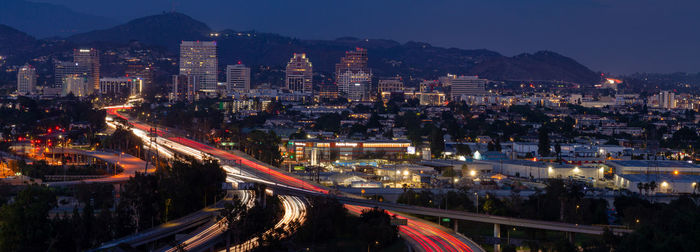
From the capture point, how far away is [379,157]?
46031 mm

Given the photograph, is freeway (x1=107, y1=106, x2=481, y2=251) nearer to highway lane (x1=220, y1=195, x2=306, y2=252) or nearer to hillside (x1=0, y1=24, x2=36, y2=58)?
highway lane (x1=220, y1=195, x2=306, y2=252)

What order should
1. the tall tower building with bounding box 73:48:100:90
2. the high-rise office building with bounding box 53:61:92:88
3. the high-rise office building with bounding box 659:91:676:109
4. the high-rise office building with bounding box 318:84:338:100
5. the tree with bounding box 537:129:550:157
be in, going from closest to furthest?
the tree with bounding box 537:129:550:157 → the high-rise office building with bounding box 659:91:676:109 → the high-rise office building with bounding box 318:84:338:100 → the high-rise office building with bounding box 53:61:92:88 → the tall tower building with bounding box 73:48:100:90

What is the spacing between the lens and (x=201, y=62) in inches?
5251

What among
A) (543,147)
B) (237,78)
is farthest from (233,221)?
(237,78)

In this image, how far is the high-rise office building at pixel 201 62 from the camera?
424 feet

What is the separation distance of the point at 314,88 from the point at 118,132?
3517 inches

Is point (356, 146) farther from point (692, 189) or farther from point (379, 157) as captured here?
point (692, 189)

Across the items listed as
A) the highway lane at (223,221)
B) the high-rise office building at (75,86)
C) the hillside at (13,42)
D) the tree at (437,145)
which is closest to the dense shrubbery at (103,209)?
the highway lane at (223,221)

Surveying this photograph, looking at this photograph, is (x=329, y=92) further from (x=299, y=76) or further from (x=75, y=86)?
(x=75, y=86)

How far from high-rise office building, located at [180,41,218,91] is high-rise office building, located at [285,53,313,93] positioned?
11664 mm

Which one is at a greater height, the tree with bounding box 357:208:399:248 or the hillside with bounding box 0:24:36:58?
the hillside with bounding box 0:24:36:58

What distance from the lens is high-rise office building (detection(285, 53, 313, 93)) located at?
12888 centimetres

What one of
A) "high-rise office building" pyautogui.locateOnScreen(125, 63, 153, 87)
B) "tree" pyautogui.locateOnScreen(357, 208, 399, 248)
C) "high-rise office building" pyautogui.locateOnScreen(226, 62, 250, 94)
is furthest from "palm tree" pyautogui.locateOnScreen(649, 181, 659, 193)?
"high-rise office building" pyautogui.locateOnScreen(125, 63, 153, 87)

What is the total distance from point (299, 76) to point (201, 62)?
16035mm
